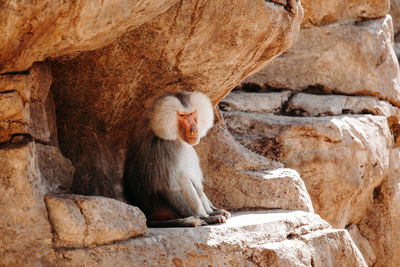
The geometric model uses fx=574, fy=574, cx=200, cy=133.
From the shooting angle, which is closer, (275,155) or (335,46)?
(275,155)

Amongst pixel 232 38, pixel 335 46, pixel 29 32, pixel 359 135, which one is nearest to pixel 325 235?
pixel 232 38

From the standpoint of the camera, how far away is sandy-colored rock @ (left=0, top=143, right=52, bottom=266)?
2.98 meters

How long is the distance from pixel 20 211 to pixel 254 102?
379 cm

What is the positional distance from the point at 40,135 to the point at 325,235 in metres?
2.21

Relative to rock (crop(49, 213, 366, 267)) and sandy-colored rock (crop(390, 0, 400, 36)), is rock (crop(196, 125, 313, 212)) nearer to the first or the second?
rock (crop(49, 213, 366, 267))

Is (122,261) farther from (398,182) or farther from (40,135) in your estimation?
(398,182)

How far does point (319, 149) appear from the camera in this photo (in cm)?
586

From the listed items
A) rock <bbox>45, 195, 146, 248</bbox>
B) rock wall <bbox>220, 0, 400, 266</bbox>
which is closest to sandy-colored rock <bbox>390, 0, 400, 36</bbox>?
rock wall <bbox>220, 0, 400, 266</bbox>

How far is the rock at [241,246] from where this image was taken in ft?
10.6

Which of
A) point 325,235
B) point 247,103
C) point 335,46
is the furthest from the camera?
point 335,46

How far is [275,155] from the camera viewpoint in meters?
5.86

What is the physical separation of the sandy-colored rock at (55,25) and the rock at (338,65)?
376cm

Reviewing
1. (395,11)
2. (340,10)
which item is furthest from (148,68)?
(395,11)

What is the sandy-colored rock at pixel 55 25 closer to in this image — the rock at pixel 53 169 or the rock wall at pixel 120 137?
the rock wall at pixel 120 137
